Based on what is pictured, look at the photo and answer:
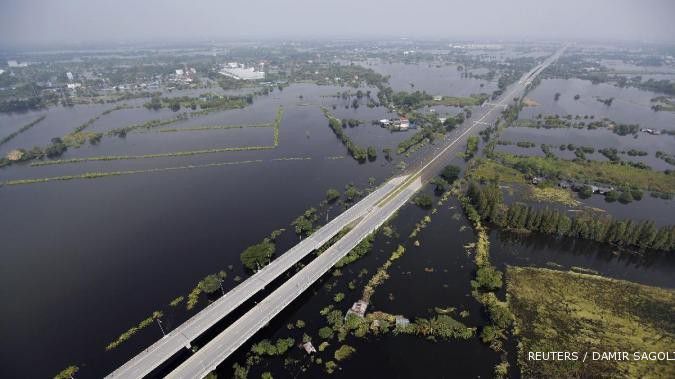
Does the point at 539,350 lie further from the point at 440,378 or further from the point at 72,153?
the point at 72,153

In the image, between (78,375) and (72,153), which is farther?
(72,153)

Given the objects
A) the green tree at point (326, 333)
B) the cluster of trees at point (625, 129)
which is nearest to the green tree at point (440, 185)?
the green tree at point (326, 333)

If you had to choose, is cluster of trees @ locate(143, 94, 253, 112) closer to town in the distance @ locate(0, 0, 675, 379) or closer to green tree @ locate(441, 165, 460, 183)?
town in the distance @ locate(0, 0, 675, 379)

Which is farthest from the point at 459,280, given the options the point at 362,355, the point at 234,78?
the point at 234,78

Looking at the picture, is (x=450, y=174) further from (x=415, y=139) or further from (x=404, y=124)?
(x=404, y=124)

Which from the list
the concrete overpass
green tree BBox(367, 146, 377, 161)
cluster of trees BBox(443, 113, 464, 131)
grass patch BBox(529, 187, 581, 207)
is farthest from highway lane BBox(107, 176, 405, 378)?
cluster of trees BBox(443, 113, 464, 131)

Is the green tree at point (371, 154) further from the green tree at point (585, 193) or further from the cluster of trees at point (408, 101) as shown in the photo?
the cluster of trees at point (408, 101)

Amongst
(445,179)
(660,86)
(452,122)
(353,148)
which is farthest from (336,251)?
(660,86)
